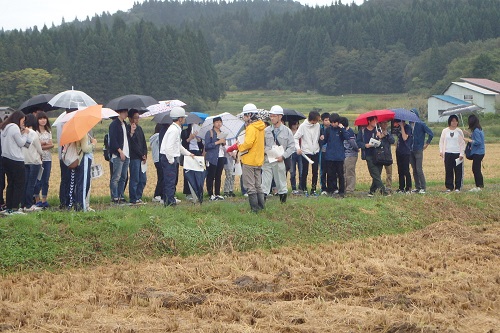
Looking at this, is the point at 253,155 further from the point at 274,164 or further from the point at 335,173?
the point at 335,173

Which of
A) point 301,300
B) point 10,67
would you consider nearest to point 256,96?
point 10,67

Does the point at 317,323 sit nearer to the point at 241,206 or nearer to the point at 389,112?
the point at 241,206

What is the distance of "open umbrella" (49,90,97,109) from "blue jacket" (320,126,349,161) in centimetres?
462

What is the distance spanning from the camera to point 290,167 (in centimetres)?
1546

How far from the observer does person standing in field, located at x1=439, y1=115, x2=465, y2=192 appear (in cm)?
1555

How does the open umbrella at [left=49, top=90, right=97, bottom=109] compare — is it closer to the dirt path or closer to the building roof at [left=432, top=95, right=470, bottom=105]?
the dirt path

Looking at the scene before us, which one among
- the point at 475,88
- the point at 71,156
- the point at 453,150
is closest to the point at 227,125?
the point at 71,156

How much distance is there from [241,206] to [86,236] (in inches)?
114

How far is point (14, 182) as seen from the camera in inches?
455

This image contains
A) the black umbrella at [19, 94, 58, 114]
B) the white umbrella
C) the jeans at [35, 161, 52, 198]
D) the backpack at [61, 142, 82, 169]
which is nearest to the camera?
the backpack at [61, 142, 82, 169]

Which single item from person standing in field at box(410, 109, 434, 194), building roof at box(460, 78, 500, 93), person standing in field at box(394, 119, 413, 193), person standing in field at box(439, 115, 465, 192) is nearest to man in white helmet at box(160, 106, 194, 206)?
person standing in field at box(394, 119, 413, 193)

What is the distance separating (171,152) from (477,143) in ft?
22.2

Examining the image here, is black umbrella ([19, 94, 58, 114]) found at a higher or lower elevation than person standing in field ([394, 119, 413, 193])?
higher

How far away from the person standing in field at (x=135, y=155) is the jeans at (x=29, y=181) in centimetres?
186
